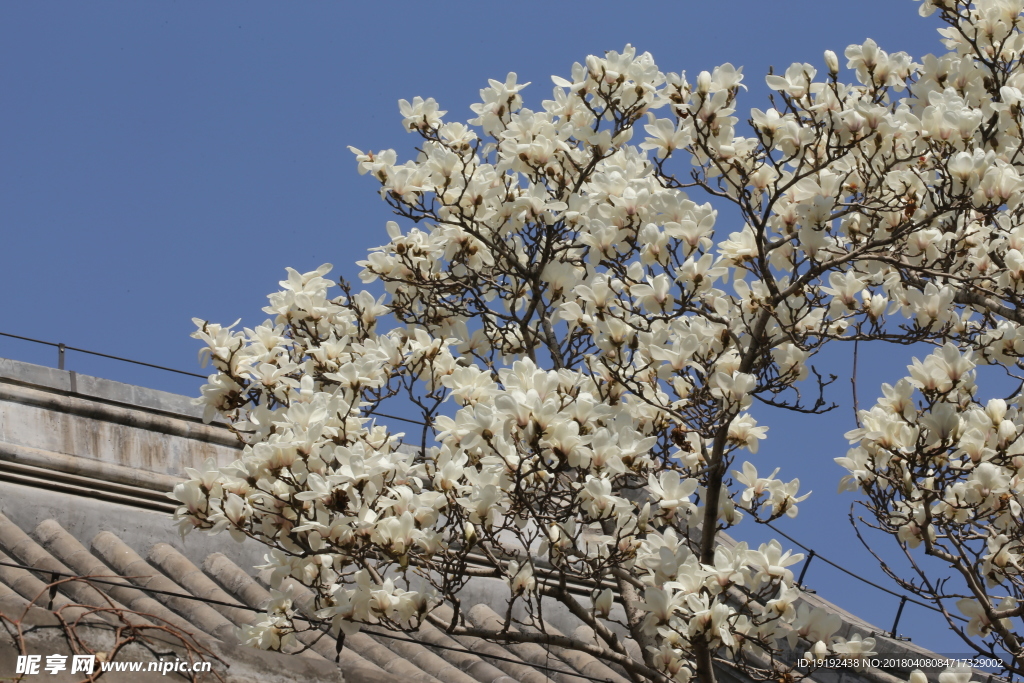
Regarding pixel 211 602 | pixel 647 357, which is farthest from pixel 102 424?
pixel 647 357

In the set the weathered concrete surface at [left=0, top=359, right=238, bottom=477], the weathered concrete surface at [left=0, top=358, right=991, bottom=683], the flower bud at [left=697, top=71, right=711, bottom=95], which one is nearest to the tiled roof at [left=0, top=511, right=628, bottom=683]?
the weathered concrete surface at [left=0, top=358, right=991, bottom=683]

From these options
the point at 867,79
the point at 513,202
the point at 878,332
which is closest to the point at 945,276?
the point at 878,332

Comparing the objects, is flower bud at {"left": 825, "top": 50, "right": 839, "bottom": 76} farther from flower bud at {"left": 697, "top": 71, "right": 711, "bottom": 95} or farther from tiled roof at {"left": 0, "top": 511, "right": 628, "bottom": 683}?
tiled roof at {"left": 0, "top": 511, "right": 628, "bottom": 683}

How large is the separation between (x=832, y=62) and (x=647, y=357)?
165cm

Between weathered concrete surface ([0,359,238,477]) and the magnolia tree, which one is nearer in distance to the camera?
the magnolia tree

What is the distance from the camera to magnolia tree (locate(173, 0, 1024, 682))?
471 centimetres

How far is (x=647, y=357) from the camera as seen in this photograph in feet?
17.6

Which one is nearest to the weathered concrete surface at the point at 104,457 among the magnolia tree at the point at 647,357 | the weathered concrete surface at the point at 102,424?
the weathered concrete surface at the point at 102,424

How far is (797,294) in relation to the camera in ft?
17.7

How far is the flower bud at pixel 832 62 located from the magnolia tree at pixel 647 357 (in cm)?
1

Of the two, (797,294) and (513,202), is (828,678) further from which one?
(513,202)

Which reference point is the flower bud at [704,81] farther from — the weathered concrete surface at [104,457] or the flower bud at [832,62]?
the weathered concrete surface at [104,457]

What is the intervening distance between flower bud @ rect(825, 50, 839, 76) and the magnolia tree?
0.03 ft

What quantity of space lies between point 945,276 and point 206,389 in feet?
11.3
